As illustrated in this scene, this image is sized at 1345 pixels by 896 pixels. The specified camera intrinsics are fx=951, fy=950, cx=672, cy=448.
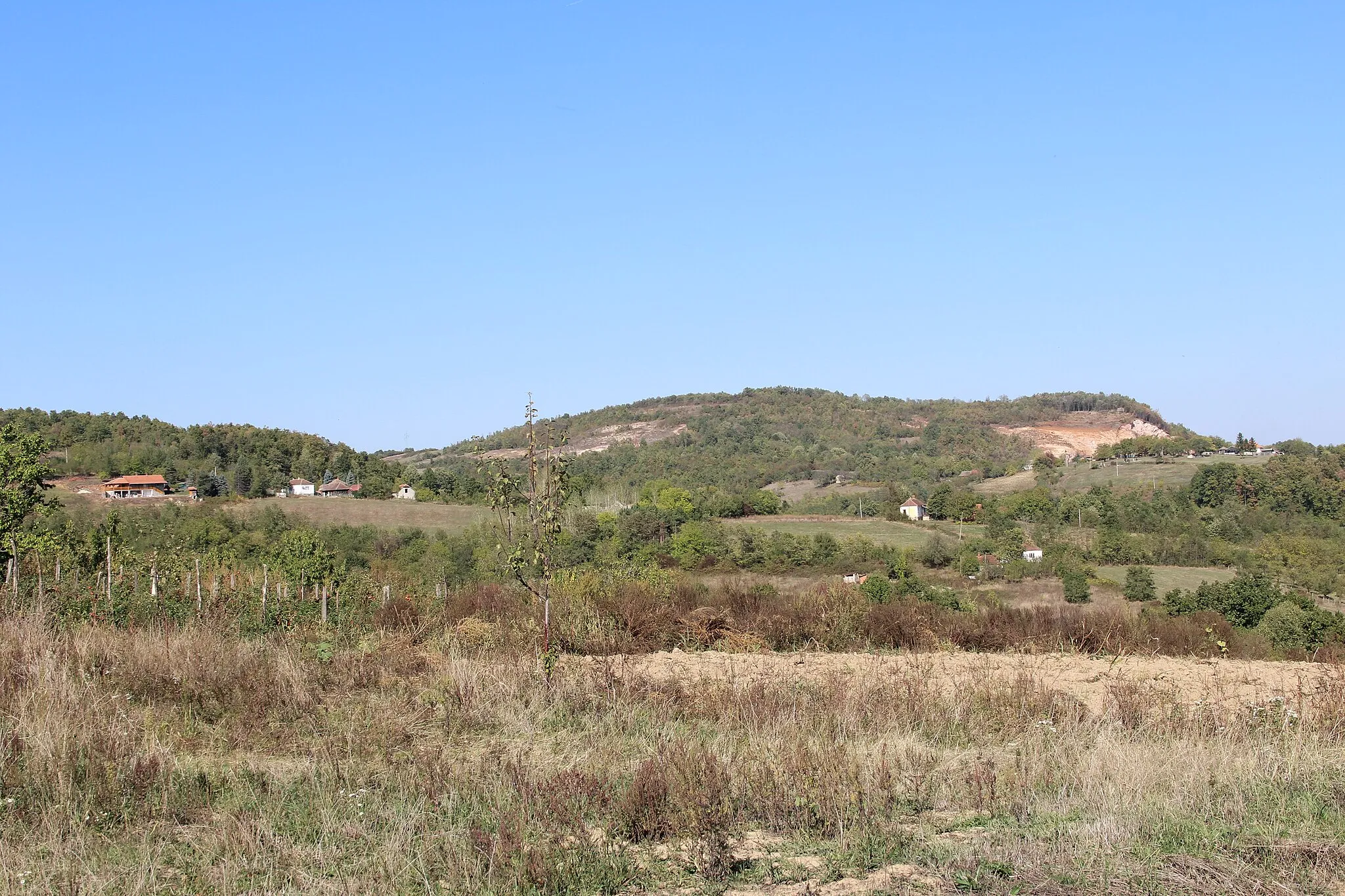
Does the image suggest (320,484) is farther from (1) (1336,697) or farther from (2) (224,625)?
(1) (1336,697)

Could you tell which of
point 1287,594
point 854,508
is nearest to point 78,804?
point 1287,594

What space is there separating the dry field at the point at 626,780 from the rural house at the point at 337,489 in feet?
227

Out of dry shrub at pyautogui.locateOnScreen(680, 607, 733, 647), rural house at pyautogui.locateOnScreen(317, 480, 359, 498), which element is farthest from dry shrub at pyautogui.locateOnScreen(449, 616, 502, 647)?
rural house at pyautogui.locateOnScreen(317, 480, 359, 498)

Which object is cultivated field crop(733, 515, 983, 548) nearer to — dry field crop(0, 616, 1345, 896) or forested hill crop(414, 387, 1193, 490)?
forested hill crop(414, 387, 1193, 490)

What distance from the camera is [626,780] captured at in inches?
227

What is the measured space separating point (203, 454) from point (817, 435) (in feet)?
233

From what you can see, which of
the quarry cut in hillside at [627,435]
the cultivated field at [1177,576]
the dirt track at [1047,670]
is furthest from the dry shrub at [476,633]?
the quarry cut in hillside at [627,435]

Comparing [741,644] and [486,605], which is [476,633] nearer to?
[486,605]

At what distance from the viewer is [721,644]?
13219mm

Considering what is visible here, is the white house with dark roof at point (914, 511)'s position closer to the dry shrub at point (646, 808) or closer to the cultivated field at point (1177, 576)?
the cultivated field at point (1177, 576)

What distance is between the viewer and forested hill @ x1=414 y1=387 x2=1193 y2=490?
100 metres

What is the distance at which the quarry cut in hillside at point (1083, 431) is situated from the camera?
389ft

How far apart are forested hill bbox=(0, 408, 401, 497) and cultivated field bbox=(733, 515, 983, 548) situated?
108 ft

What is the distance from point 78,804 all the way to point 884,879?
443 cm
